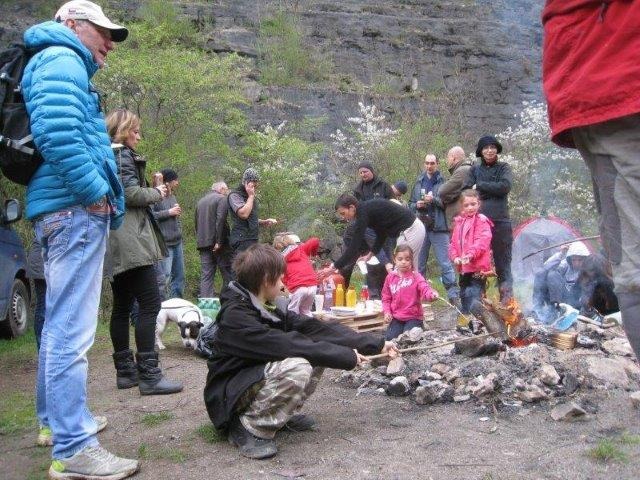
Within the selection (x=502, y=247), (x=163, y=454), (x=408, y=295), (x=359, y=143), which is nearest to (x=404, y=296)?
(x=408, y=295)

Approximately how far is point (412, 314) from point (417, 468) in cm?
329

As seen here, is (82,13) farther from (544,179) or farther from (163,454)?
(544,179)

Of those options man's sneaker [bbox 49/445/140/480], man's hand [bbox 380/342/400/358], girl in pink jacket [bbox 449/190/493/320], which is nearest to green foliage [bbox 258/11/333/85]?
girl in pink jacket [bbox 449/190/493/320]

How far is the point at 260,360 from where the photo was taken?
3604 mm

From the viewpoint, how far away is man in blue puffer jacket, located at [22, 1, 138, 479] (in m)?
3.05

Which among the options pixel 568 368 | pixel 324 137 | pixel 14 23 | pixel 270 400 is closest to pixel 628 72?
pixel 270 400

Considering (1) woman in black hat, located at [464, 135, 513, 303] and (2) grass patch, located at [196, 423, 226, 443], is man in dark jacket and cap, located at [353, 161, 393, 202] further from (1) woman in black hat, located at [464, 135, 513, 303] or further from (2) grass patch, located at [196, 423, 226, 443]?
(2) grass patch, located at [196, 423, 226, 443]

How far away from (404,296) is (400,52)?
21.0 metres

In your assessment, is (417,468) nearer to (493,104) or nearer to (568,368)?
(568,368)

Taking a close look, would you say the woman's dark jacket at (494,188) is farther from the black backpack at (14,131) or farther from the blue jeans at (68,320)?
the black backpack at (14,131)

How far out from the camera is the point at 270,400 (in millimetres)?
3551

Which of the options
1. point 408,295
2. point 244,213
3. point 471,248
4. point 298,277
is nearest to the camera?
point 408,295

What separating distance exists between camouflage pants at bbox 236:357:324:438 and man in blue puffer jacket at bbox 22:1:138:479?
25.3 inches

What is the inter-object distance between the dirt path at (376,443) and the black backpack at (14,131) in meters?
1.51
